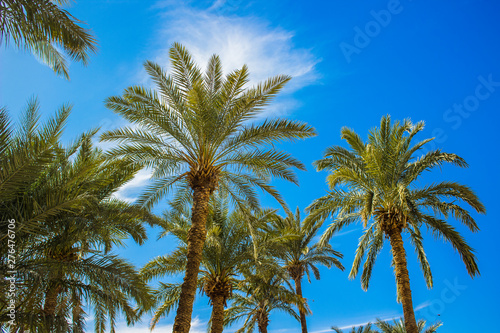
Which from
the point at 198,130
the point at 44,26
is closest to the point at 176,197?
the point at 198,130

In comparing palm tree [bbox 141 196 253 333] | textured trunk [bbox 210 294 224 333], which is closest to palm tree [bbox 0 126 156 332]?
palm tree [bbox 141 196 253 333]

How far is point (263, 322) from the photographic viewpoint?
21.3m

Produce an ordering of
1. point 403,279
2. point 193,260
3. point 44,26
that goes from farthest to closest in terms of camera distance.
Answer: point 403,279 → point 193,260 → point 44,26

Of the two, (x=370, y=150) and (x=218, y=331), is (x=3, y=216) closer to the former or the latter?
(x=218, y=331)

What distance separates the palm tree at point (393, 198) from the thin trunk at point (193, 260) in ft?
19.6

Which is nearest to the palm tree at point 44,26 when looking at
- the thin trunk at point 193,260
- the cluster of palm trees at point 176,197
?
the cluster of palm trees at point 176,197

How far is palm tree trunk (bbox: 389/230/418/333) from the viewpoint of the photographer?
14.0m

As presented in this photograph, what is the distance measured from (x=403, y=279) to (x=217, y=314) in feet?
25.1

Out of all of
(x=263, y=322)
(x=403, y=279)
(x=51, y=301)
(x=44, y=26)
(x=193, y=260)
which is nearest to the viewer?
(x=44, y=26)

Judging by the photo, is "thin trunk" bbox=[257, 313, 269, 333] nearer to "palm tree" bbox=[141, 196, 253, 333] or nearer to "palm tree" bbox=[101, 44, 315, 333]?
"palm tree" bbox=[141, 196, 253, 333]

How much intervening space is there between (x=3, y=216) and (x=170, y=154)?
5.05 m

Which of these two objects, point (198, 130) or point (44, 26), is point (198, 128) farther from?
point (44, 26)

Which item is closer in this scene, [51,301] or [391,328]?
[51,301]

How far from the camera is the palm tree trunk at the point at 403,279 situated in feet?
46.0
